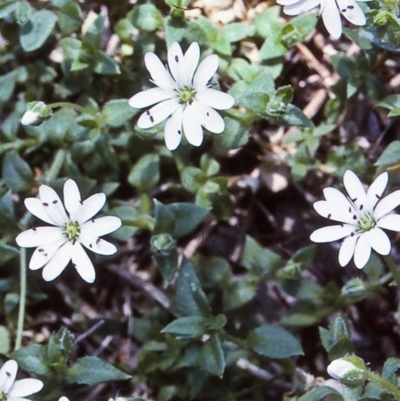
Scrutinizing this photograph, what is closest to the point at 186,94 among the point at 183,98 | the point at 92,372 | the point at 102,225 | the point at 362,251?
the point at 183,98

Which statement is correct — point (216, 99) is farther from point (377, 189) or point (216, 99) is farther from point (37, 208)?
point (37, 208)

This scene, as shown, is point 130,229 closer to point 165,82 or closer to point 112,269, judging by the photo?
point 112,269

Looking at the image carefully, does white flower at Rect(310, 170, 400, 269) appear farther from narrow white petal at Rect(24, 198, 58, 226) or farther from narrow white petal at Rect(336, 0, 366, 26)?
narrow white petal at Rect(24, 198, 58, 226)

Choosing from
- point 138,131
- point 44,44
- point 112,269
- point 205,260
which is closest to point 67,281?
point 112,269

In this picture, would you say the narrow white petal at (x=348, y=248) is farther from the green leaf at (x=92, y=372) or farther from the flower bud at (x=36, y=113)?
the flower bud at (x=36, y=113)

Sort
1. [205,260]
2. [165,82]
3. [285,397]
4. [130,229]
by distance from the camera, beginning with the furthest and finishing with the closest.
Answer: [205,260] < [130,229] < [285,397] < [165,82]

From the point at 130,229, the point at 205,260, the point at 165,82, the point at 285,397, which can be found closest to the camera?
the point at 165,82

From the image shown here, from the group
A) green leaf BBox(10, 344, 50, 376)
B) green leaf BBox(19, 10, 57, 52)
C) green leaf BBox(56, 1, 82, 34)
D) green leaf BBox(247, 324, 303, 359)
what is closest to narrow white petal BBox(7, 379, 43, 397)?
green leaf BBox(10, 344, 50, 376)
